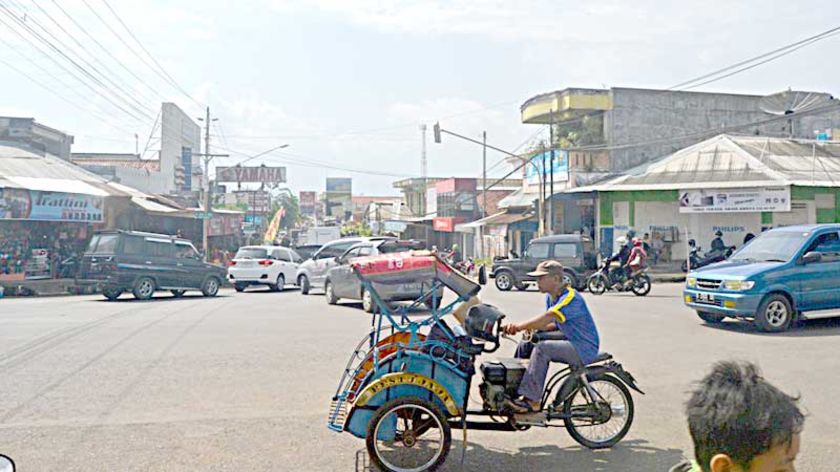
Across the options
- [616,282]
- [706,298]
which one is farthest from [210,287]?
[706,298]

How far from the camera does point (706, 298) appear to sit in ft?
45.2

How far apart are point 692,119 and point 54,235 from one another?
32320 mm

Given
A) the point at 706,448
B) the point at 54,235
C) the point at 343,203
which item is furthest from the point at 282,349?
the point at 343,203

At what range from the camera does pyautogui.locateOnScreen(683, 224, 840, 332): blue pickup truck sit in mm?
13031

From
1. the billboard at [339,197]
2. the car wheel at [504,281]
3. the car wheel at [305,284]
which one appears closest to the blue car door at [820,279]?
the car wheel at [504,281]

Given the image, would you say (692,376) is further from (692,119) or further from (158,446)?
(692,119)

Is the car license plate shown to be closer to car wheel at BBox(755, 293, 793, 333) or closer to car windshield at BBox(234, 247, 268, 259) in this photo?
car wheel at BBox(755, 293, 793, 333)

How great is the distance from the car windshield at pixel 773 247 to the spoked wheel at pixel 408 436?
9.77m

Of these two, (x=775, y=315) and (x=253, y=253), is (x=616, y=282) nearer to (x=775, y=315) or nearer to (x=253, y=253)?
(x=775, y=315)

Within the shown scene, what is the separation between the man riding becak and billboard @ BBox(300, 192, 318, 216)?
4648 inches

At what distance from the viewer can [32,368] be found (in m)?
9.91

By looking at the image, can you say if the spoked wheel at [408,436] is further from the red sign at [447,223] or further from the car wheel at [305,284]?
the red sign at [447,223]

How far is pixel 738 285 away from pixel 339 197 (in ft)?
350

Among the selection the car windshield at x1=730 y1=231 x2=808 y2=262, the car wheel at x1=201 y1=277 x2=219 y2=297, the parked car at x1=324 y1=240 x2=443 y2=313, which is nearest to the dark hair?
the car windshield at x1=730 y1=231 x2=808 y2=262
